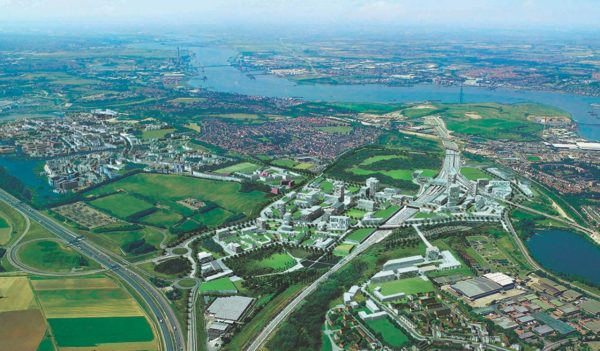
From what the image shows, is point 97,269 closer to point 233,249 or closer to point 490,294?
point 233,249

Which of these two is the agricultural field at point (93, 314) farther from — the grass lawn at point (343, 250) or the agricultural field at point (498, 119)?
the agricultural field at point (498, 119)

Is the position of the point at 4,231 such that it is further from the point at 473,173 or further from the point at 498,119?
the point at 498,119

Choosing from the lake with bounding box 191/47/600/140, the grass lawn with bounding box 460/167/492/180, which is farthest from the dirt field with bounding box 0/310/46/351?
the lake with bounding box 191/47/600/140

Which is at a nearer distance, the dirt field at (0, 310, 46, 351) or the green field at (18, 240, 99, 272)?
the dirt field at (0, 310, 46, 351)

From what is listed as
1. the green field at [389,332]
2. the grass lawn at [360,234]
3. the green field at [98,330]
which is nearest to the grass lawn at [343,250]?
the grass lawn at [360,234]

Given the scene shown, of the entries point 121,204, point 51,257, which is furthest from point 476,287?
point 121,204

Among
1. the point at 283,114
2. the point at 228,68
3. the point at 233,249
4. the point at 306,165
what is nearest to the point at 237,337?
the point at 233,249

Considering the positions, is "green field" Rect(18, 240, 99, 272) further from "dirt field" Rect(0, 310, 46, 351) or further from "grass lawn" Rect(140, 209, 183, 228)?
"grass lawn" Rect(140, 209, 183, 228)
